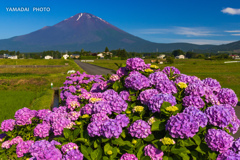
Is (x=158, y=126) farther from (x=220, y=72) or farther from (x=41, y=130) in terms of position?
(x=220, y=72)

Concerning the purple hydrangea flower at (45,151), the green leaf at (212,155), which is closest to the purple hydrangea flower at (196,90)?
the green leaf at (212,155)

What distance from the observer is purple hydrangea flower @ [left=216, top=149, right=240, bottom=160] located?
2.82 meters

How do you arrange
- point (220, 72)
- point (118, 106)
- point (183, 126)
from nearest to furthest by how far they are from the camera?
1. point (183, 126)
2. point (118, 106)
3. point (220, 72)

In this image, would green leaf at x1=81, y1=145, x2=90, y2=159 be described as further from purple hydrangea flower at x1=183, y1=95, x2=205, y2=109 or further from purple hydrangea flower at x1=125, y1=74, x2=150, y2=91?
purple hydrangea flower at x1=183, y1=95, x2=205, y2=109

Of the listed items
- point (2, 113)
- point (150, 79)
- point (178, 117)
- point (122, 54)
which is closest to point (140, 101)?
point (150, 79)

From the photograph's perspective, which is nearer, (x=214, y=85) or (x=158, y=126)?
(x=158, y=126)

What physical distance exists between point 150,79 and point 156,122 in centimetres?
124

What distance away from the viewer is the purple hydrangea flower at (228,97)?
4059 mm

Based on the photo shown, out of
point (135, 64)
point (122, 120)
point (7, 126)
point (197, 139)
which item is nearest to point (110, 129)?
point (122, 120)

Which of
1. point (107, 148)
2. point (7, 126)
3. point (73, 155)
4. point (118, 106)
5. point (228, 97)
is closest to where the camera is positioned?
point (73, 155)

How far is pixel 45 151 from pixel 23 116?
228cm

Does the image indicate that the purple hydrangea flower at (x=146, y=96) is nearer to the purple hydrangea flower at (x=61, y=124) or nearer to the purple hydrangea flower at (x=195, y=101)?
the purple hydrangea flower at (x=195, y=101)

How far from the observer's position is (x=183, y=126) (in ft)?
9.46

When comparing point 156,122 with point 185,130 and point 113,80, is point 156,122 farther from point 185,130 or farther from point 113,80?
point 113,80
